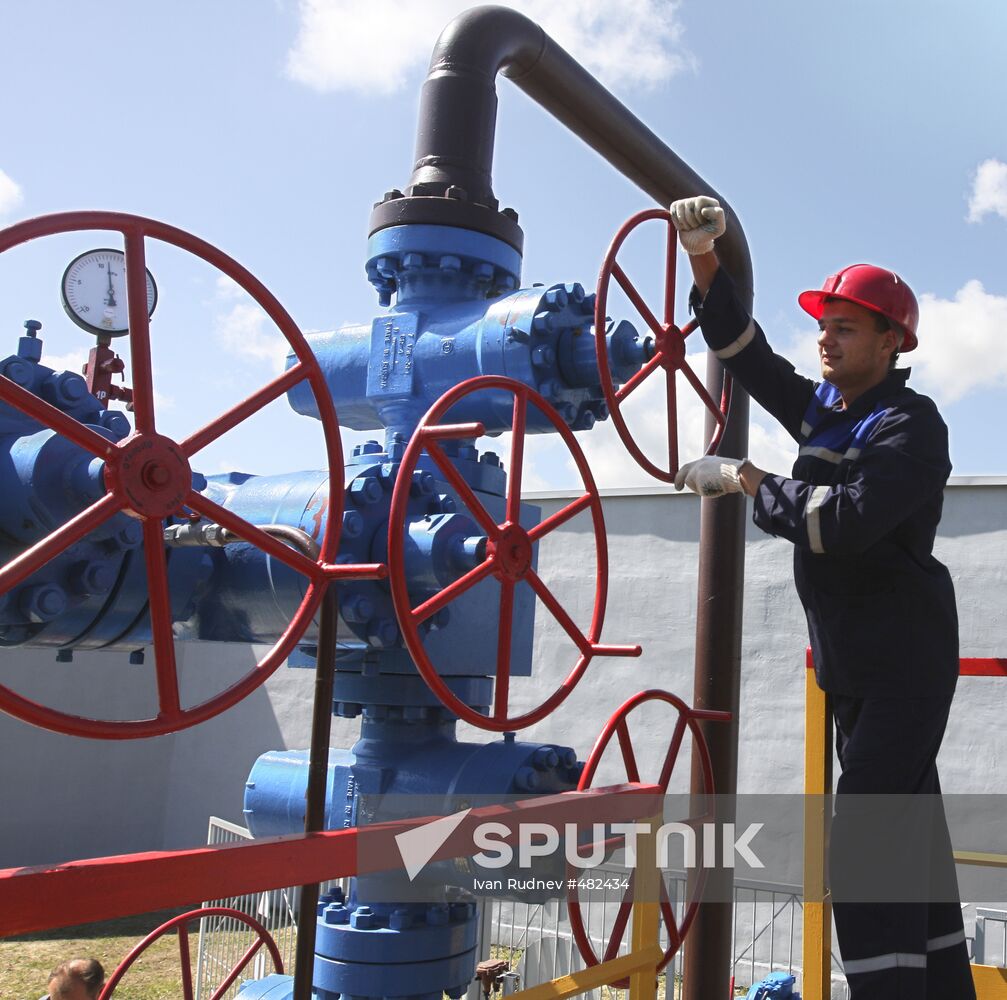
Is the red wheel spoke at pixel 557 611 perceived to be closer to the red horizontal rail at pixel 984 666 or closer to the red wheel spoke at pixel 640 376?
the red wheel spoke at pixel 640 376

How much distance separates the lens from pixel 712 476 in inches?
85.6

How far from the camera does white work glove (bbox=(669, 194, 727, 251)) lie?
7.44ft

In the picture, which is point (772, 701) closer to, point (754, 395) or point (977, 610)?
point (977, 610)

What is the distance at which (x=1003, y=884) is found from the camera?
6258 millimetres

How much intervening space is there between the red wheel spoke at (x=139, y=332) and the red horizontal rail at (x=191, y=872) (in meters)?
0.56

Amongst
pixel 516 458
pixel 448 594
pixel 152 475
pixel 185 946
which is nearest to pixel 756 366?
pixel 516 458

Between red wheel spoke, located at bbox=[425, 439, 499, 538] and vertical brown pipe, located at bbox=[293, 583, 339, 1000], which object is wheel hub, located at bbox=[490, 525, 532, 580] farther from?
vertical brown pipe, located at bbox=[293, 583, 339, 1000]

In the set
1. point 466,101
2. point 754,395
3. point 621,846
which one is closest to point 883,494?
point 754,395

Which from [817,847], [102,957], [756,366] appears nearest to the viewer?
[817,847]

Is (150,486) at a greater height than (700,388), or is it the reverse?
(700,388)

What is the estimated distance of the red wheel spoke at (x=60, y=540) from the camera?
1.42 m

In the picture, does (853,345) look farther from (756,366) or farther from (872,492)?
(872,492)

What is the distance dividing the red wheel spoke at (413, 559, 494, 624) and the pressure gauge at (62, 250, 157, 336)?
978 mm

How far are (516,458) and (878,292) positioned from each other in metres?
0.76
